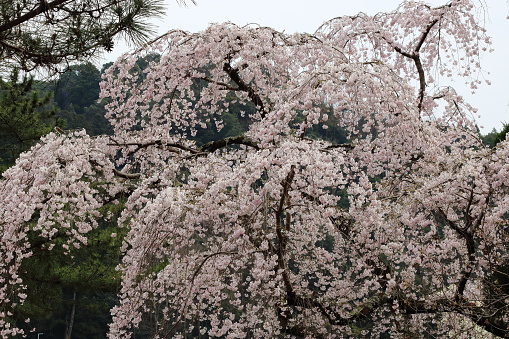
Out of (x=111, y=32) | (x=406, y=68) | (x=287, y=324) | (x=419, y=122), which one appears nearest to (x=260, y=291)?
(x=287, y=324)

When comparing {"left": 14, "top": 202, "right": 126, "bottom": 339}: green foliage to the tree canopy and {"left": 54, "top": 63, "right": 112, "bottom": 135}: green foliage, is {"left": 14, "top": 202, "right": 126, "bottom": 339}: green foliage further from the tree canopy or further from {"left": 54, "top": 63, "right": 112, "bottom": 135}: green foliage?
{"left": 54, "top": 63, "right": 112, "bottom": 135}: green foliage

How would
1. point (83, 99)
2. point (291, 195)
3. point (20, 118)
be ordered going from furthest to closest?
point (83, 99) → point (20, 118) → point (291, 195)

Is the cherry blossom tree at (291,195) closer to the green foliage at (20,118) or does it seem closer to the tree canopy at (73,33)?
the tree canopy at (73,33)

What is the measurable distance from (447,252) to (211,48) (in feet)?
12.8

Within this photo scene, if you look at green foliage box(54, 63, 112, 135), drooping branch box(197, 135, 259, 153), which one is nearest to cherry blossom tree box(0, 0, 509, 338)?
drooping branch box(197, 135, 259, 153)

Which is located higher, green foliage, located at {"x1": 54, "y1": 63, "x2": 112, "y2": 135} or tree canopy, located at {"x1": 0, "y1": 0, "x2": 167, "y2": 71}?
green foliage, located at {"x1": 54, "y1": 63, "x2": 112, "y2": 135}

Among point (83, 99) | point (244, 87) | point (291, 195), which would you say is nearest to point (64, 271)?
point (244, 87)

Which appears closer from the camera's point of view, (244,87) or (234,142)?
(234,142)

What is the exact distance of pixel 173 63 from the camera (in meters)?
6.09

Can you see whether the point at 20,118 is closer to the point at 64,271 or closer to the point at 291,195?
the point at 64,271

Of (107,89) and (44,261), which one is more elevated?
(107,89)

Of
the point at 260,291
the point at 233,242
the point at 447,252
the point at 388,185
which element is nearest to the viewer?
the point at 233,242

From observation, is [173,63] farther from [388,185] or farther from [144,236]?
[388,185]

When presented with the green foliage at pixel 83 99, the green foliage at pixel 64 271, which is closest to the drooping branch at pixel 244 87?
the green foliage at pixel 64 271
